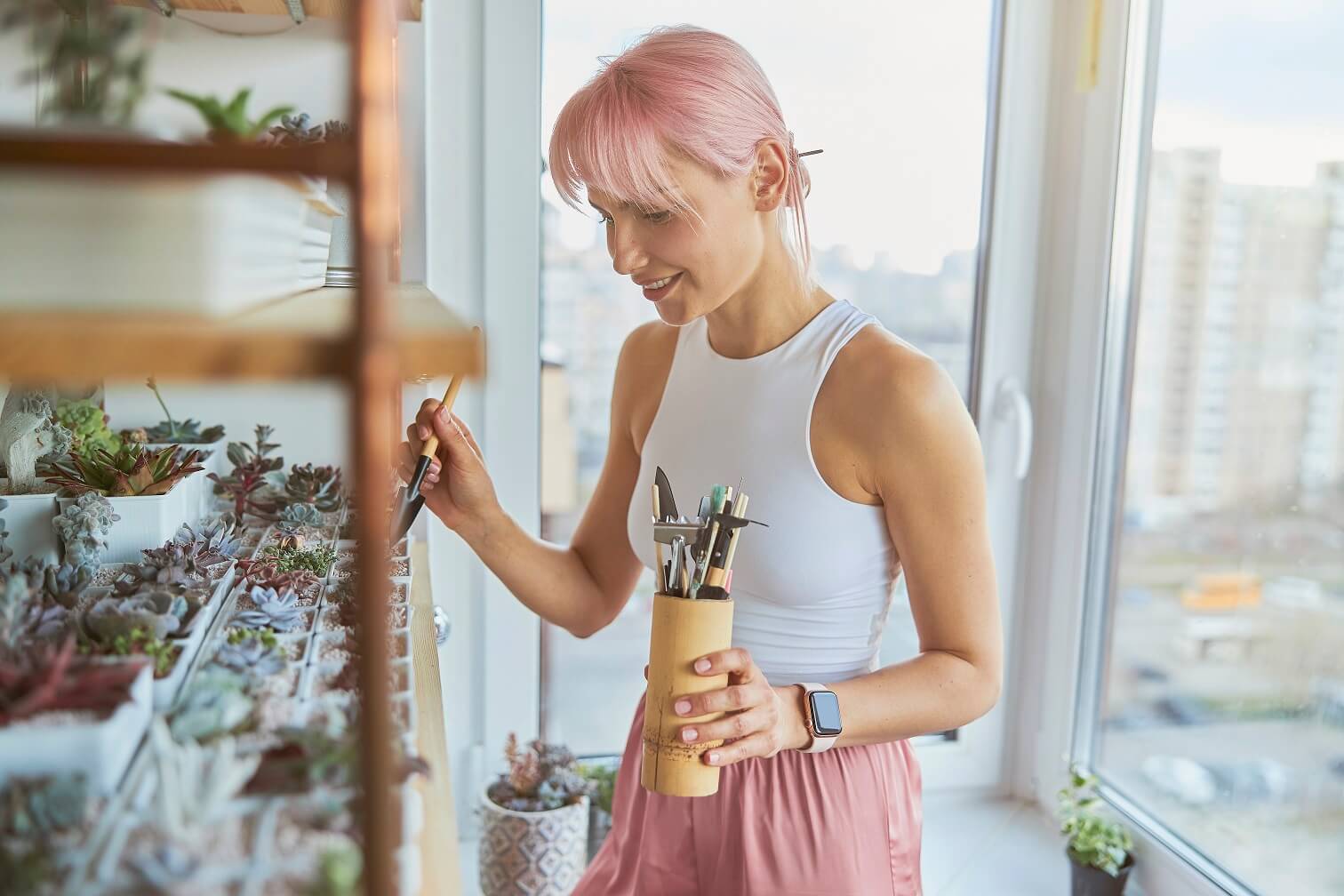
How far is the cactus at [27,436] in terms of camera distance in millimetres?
894

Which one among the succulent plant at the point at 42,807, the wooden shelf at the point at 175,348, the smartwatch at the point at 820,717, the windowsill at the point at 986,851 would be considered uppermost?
the wooden shelf at the point at 175,348

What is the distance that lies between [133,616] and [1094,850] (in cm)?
136

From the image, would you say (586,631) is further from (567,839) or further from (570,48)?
(570,48)

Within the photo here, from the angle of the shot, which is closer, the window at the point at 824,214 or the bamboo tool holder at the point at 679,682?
the bamboo tool holder at the point at 679,682

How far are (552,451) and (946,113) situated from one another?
32.2 inches

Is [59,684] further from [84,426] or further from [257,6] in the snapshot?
[257,6]

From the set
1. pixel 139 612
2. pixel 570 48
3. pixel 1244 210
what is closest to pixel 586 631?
pixel 139 612

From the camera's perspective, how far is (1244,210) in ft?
4.64

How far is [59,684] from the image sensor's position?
512 mm

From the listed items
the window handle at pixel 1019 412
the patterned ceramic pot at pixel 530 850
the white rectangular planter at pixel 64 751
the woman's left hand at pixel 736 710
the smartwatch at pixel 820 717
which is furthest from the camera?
the window handle at pixel 1019 412

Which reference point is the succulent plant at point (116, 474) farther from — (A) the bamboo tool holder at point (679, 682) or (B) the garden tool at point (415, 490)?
(A) the bamboo tool holder at point (679, 682)

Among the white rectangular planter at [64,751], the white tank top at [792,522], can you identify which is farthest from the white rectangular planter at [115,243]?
the white tank top at [792,522]

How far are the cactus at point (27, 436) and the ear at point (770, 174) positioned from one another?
2.26 feet

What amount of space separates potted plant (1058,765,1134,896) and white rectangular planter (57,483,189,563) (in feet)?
4.21
